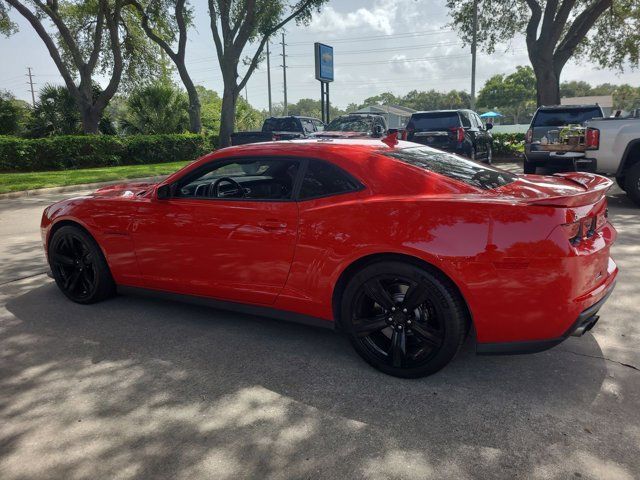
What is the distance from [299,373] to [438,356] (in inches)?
35.1

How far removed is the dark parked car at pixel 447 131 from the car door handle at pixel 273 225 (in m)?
9.57

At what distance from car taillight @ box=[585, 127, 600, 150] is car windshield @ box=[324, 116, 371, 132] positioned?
7.22m

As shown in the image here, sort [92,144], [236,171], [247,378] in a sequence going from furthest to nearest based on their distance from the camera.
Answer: [92,144] < [236,171] < [247,378]

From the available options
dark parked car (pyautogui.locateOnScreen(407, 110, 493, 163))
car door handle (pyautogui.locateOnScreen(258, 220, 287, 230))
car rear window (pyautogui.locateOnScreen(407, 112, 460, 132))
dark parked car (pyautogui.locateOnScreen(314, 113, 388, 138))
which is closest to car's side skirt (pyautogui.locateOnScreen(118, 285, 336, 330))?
car door handle (pyautogui.locateOnScreen(258, 220, 287, 230))

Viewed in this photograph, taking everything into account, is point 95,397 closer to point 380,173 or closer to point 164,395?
point 164,395

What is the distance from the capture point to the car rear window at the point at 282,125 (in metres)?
17.2

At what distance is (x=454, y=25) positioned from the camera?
2381 centimetres

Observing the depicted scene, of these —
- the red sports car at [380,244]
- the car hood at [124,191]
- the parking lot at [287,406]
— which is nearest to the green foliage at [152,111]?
the car hood at [124,191]

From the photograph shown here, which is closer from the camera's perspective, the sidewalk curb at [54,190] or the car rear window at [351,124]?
the sidewalk curb at [54,190]

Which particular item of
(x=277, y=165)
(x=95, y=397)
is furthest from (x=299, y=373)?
(x=277, y=165)

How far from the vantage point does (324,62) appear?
23.6 meters

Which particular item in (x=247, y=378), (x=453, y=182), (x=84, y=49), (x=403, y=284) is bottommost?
(x=247, y=378)

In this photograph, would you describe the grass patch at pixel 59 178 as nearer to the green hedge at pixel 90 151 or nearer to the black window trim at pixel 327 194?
the green hedge at pixel 90 151

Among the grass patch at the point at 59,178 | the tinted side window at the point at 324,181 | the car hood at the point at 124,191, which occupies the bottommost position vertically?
the grass patch at the point at 59,178
